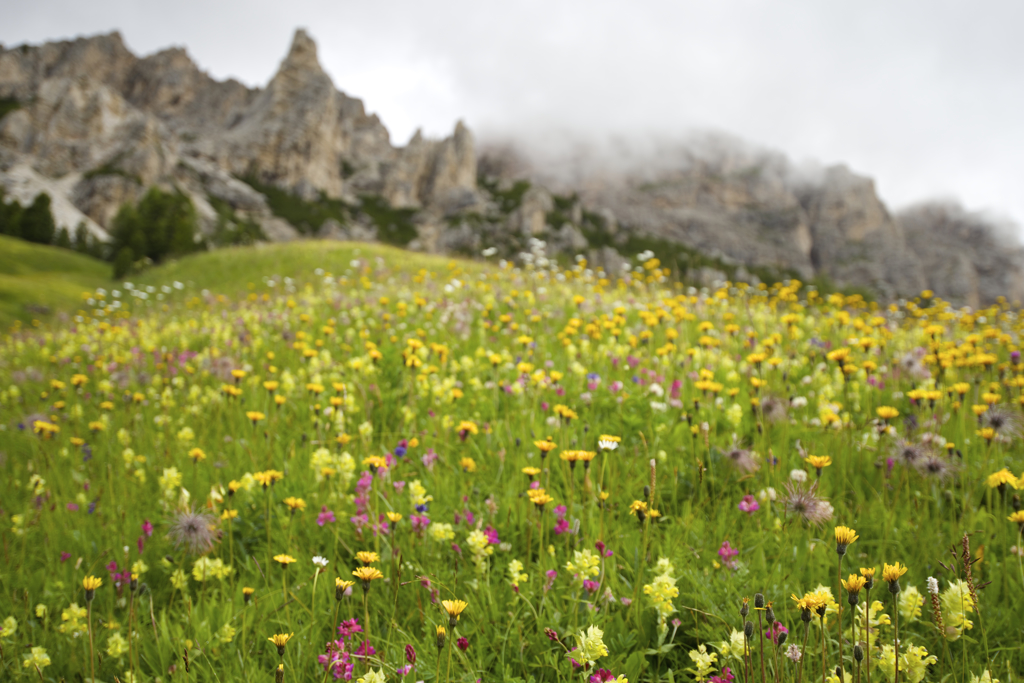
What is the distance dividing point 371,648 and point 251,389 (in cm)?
387

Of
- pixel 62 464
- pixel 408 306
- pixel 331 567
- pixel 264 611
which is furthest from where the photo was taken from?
pixel 408 306

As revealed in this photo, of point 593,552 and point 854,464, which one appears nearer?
point 593,552

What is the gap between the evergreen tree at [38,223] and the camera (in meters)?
54.5

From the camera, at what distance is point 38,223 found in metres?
54.8

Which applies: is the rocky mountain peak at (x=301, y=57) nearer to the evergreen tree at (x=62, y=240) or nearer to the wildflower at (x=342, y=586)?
the evergreen tree at (x=62, y=240)

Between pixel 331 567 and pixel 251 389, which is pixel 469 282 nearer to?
pixel 251 389

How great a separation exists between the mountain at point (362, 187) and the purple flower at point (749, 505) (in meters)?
95.0

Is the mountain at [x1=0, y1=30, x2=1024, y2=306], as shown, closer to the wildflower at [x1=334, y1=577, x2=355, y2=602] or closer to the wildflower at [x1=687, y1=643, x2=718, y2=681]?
the wildflower at [x1=334, y1=577, x2=355, y2=602]

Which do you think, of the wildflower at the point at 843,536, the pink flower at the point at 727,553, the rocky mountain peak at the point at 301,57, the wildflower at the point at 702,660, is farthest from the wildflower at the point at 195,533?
the rocky mountain peak at the point at 301,57

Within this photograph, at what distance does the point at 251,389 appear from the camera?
16.0 ft

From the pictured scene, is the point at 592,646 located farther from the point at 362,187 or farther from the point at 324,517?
the point at 362,187

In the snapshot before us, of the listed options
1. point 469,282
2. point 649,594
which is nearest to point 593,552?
point 649,594

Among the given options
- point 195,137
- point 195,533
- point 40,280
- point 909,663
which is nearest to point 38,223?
point 40,280

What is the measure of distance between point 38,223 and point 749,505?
77.5m
